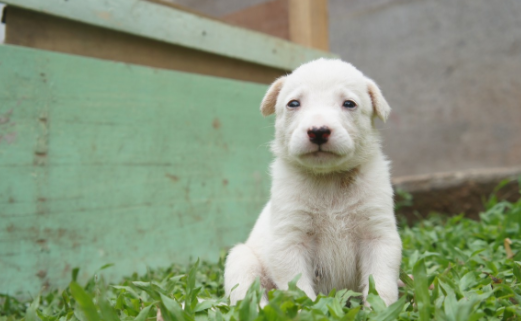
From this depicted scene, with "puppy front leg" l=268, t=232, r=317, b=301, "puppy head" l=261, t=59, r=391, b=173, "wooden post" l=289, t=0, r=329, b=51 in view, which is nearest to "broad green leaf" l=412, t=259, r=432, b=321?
"puppy front leg" l=268, t=232, r=317, b=301

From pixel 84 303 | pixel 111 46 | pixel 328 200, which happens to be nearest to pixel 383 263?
pixel 328 200

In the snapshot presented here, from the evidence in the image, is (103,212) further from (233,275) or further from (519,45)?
(519,45)

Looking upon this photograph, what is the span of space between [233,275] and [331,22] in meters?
6.88

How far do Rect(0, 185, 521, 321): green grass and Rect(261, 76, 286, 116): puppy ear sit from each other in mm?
1126

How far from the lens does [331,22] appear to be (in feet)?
27.3

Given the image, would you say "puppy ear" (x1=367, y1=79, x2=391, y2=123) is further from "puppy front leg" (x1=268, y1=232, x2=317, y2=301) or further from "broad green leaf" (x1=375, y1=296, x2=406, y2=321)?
"broad green leaf" (x1=375, y1=296, x2=406, y2=321)

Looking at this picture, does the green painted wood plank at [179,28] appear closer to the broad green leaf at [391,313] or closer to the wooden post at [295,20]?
the wooden post at [295,20]

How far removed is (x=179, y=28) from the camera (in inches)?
155

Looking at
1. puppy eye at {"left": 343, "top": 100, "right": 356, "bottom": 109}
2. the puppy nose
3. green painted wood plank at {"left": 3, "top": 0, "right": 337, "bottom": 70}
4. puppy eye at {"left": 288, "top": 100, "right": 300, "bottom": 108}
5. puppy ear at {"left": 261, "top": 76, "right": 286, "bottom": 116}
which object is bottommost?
the puppy nose

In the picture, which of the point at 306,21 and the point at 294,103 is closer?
the point at 294,103

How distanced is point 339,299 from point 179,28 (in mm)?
2836

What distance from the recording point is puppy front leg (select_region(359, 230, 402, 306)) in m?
2.18

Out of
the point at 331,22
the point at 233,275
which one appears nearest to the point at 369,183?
the point at 233,275

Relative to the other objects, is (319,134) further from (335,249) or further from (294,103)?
(335,249)
